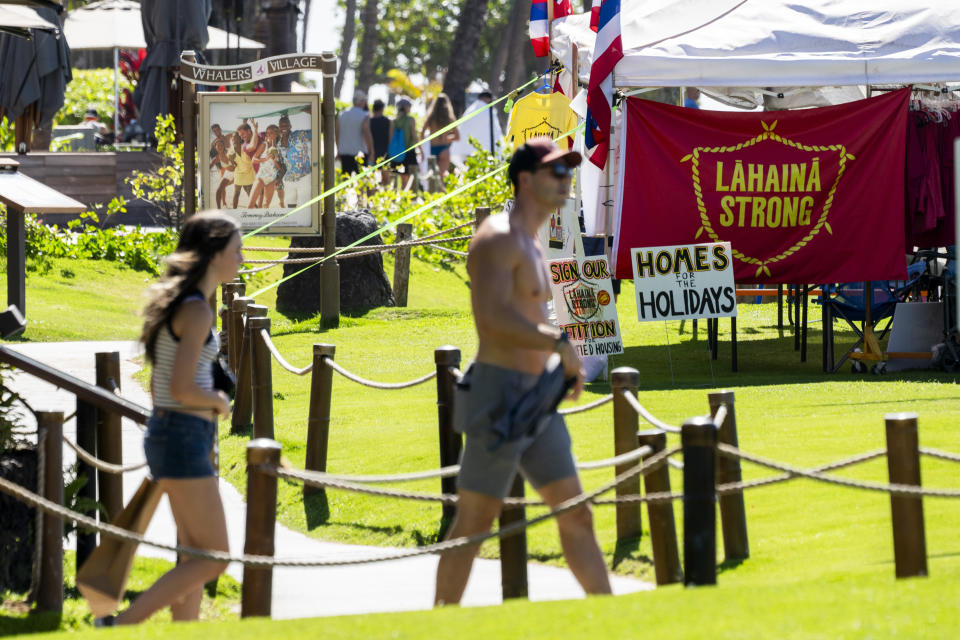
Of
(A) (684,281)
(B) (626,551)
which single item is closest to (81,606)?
(B) (626,551)

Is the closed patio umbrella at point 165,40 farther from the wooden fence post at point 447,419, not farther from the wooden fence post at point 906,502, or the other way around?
the wooden fence post at point 906,502

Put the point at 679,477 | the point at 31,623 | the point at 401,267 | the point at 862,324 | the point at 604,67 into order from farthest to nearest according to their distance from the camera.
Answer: the point at 401,267
the point at 862,324
the point at 604,67
the point at 679,477
the point at 31,623

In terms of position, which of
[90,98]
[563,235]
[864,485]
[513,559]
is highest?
[90,98]

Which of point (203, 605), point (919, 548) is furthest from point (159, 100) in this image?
point (919, 548)

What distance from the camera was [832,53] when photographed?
1246cm

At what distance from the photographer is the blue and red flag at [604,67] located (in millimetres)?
12172

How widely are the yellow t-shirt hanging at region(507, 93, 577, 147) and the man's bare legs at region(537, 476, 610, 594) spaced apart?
375 inches

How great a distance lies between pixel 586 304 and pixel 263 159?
5.53 meters

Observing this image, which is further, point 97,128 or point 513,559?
point 97,128

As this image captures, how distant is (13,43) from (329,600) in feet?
56.1

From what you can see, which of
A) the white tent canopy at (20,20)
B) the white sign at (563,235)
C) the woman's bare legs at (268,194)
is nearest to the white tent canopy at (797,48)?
the white sign at (563,235)

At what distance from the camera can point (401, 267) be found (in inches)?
728

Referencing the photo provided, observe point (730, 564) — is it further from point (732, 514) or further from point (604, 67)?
point (604, 67)

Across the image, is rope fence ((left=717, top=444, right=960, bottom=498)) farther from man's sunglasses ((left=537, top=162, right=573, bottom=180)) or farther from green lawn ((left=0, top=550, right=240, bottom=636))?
green lawn ((left=0, top=550, right=240, bottom=636))
